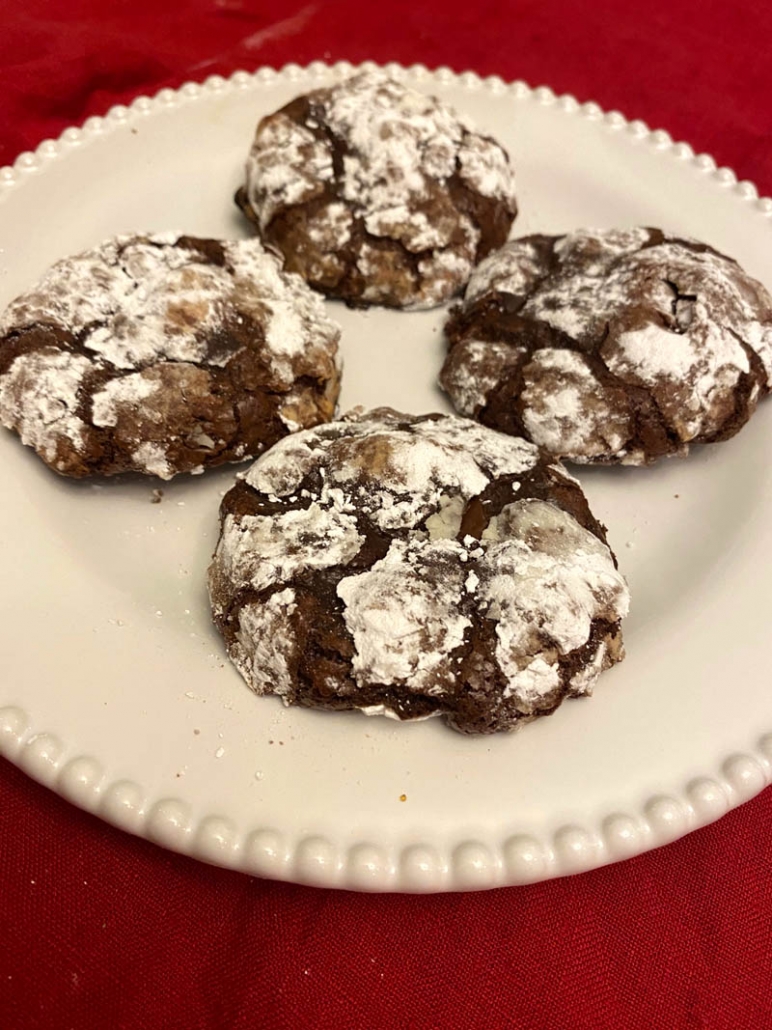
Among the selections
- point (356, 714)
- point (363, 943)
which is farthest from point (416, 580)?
point (363, 943)

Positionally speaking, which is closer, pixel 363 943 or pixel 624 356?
pixel 363 943

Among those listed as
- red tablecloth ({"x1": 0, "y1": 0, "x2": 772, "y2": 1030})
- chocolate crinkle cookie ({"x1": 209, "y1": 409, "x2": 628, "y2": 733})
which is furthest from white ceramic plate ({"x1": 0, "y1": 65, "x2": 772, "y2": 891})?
red tablecloth ({"x1": 0, "y1": 0, "x2": 772, "y2": 1030})

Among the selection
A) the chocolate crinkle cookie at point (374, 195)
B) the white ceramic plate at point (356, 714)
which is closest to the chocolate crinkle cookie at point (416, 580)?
the white ceramic plate at point (356, 714)

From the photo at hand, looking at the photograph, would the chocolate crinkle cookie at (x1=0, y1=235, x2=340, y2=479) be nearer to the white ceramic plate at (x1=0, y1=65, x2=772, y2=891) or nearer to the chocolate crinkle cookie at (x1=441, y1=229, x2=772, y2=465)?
the white ceramic plate at (x1=0, y1=65, x2=772, y2=891)

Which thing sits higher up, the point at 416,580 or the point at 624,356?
the point at 624,356

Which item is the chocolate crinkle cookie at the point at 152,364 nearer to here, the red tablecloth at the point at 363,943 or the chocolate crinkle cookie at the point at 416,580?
the chocolate crinkle cookie at the point at 416,580

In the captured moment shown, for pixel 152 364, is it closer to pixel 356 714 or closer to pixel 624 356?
pixel 356 714

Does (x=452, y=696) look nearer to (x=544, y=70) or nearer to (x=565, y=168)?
(x=565, y=168)
